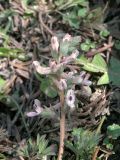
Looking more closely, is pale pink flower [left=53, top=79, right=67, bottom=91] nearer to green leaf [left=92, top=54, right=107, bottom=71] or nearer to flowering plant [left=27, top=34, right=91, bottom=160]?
flowering plant [left=27, top=34, right=91, bottom=160]

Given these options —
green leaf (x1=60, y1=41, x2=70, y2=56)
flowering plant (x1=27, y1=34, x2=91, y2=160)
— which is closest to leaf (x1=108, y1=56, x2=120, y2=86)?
flowering plant (x1=27, y1=34, x2=91, y2=160)

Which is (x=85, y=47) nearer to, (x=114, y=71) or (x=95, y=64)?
(x=95, y=64)

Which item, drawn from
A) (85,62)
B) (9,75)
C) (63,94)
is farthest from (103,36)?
(63,94)

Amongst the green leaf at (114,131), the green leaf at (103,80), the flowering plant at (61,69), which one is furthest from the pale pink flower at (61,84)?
the green leaf at (103,80)

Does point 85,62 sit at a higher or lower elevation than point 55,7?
lower

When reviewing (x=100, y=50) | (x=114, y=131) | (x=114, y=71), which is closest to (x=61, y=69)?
(x=114, y=131)

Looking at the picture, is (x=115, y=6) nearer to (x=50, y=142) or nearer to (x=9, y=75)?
(x=9, y=75)
